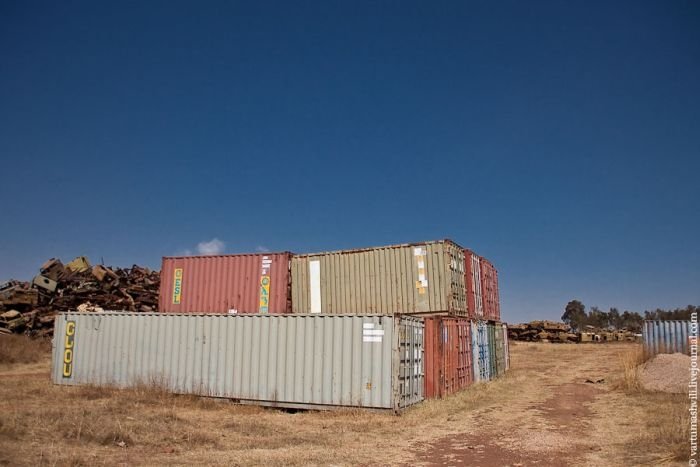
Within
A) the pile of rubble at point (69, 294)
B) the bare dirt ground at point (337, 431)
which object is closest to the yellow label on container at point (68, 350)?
the bare dirt ground at point (337, 431)

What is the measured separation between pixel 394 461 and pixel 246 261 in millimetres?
14098

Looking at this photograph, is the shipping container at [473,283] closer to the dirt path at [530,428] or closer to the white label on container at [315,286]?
the dirt path at [530,428]

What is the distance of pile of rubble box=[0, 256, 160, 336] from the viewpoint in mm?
30094

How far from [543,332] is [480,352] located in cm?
3475

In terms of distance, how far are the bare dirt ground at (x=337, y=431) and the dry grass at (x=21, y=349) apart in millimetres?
8660

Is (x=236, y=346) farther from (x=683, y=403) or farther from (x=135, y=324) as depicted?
Result: (x=683, y=403)

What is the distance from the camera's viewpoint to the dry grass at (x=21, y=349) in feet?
79.1

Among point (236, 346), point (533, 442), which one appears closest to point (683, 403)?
point (533, 442)

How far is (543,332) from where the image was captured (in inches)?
2072

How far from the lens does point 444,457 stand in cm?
909

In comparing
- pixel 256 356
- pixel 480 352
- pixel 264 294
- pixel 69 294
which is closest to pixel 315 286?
pixel 264 294

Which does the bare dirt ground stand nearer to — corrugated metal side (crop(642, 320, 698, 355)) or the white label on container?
the white label on container

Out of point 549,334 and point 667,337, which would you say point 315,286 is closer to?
point 667,337

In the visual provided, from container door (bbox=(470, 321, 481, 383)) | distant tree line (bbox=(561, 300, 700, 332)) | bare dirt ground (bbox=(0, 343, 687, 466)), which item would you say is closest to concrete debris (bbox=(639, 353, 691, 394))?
bare dirt ground (bbox=(0, 343, 687, 466))
